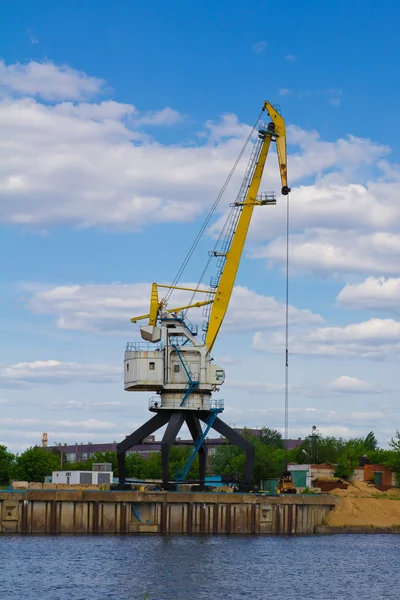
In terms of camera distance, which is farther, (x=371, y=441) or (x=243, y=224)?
(x=371, y=441)

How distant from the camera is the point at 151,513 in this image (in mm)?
77688

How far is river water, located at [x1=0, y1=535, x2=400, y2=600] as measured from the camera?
50031 mm

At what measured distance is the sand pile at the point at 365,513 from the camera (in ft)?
285

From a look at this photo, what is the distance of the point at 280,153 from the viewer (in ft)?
296

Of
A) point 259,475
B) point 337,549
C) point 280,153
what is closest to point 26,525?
point 337,549

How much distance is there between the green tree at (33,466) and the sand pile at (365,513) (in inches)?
1874

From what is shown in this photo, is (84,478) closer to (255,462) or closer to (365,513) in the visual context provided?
(365,513)

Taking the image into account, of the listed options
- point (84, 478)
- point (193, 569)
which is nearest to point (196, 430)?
point (84, 478)

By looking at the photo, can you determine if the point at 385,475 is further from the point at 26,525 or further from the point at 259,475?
the point at 26,525

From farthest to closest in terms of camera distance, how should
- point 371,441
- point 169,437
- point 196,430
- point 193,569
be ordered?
point 371,441
point 196,430
point 169,437
point 193,569

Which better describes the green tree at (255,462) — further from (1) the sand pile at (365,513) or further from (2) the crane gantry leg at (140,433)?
(2) the crane gantry leg at (140,433)

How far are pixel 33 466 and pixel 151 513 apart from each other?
167 ft

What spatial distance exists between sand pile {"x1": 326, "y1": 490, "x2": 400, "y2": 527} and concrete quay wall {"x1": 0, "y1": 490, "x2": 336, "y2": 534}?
3351 mm

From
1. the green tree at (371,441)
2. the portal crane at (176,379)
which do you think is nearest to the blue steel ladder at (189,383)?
the portal crane at (176,379)
